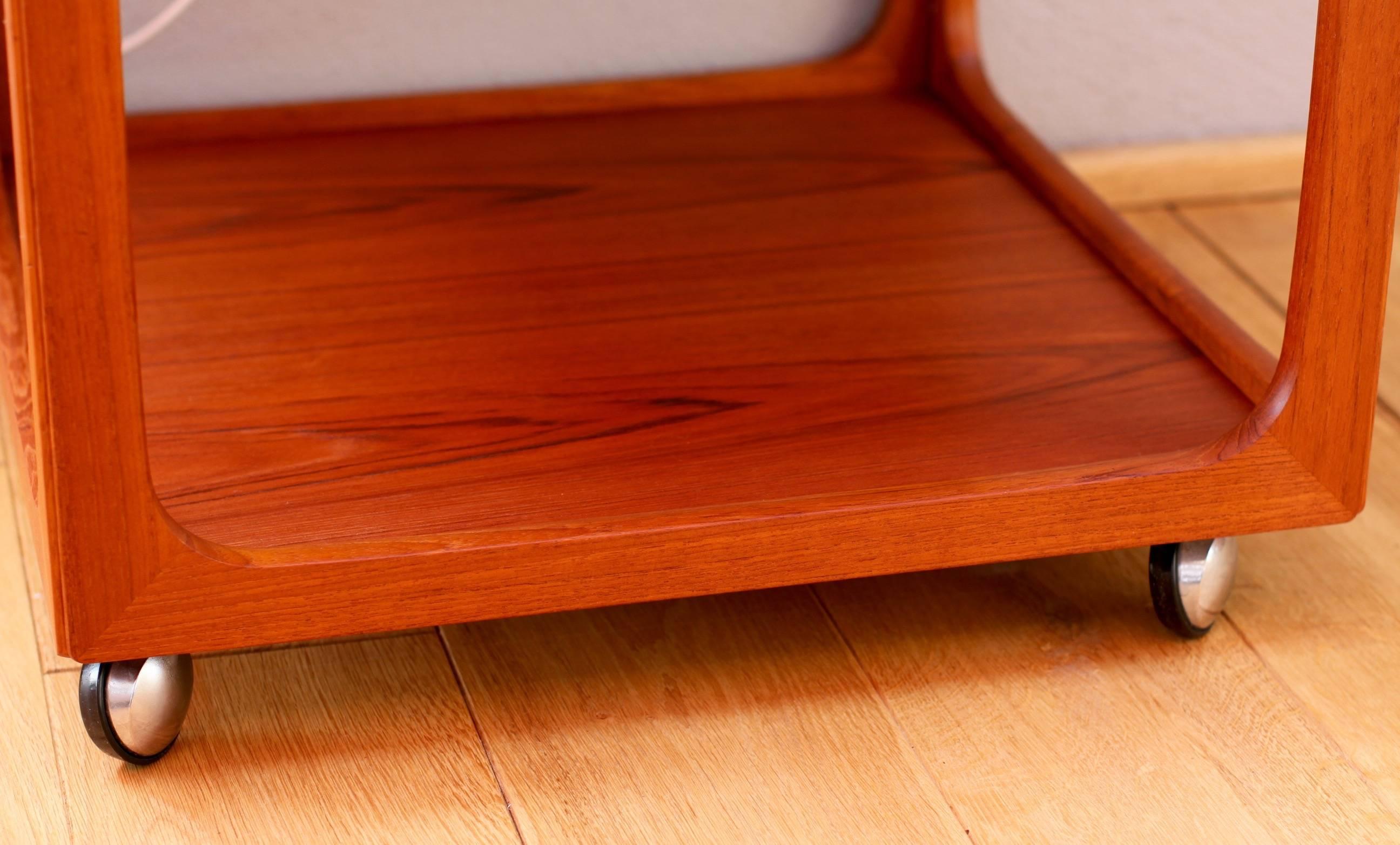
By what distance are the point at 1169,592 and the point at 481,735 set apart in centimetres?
29

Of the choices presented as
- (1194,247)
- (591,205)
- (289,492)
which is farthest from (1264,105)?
(289,492)

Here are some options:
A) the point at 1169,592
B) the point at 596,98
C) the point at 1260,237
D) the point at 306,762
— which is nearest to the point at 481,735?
the point at 306,762

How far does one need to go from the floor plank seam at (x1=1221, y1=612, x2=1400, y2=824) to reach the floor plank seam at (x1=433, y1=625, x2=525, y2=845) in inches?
12.7

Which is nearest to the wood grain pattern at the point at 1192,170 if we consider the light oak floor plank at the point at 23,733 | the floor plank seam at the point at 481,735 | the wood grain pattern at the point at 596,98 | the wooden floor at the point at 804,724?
the wood grain pattern at the point at 596,98

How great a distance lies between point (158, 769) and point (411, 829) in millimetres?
104

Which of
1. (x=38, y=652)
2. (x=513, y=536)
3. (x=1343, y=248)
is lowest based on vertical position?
(x=38, y=652)

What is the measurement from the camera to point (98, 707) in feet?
1.94

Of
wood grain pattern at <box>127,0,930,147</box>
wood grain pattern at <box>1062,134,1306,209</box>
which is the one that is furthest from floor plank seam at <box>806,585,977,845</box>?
wood grain pattern at <box>1062,134,1306,209</box>

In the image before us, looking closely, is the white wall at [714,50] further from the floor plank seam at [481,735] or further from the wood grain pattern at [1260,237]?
the floor plank seam at [481,735]

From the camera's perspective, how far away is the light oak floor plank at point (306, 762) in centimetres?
60

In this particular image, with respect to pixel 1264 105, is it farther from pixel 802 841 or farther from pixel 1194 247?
pixel 802 841

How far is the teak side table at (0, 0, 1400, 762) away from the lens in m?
0.55

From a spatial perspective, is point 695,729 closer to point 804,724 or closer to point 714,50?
point 804,724

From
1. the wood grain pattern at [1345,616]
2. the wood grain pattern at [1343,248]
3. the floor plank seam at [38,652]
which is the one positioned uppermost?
the wood grain pattern at [1343,248]
